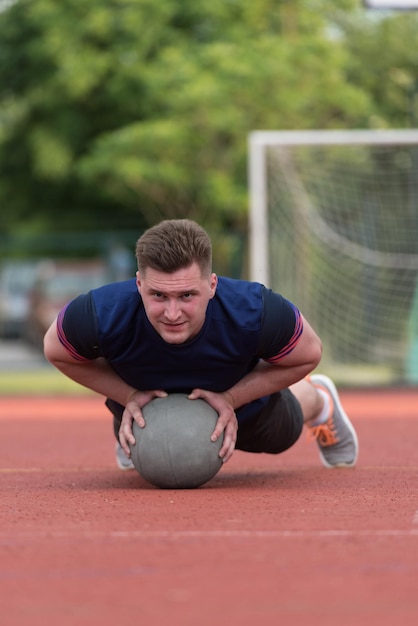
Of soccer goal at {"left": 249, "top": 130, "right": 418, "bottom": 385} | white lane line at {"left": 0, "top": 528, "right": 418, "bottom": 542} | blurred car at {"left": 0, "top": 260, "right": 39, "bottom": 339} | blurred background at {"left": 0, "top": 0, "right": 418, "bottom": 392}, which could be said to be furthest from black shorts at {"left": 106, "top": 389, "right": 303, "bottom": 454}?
blurred car at {"left": 0, "top": 260, "right": 39, "bottom": 339}

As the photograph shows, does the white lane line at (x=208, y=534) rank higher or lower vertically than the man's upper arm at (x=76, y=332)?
lower

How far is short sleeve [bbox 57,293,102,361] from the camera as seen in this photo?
624 cm

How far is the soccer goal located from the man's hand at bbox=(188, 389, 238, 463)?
916 centimetres

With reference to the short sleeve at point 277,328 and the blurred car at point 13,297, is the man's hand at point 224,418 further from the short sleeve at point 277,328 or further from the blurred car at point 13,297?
the blurred car at point 13,297

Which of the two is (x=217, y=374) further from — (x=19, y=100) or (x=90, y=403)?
(x=19, y=100)

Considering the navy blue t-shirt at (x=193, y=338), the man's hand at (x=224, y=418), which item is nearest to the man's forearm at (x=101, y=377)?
the navy blue t-shirt at (x=193, y=338)

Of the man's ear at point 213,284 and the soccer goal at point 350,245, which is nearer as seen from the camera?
the man's ear at point 213,284

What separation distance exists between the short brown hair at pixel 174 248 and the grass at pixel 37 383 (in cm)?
1102

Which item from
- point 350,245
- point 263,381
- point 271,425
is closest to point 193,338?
point 263,381

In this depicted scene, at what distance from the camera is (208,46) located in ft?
82.7

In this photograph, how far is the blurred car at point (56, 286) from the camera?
23844 millimetres

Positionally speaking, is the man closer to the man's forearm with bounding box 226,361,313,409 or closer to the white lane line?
the man's forearm with bounding box 226,361,313,409

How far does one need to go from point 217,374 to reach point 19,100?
→ 24093 mm

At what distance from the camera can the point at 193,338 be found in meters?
6.25
